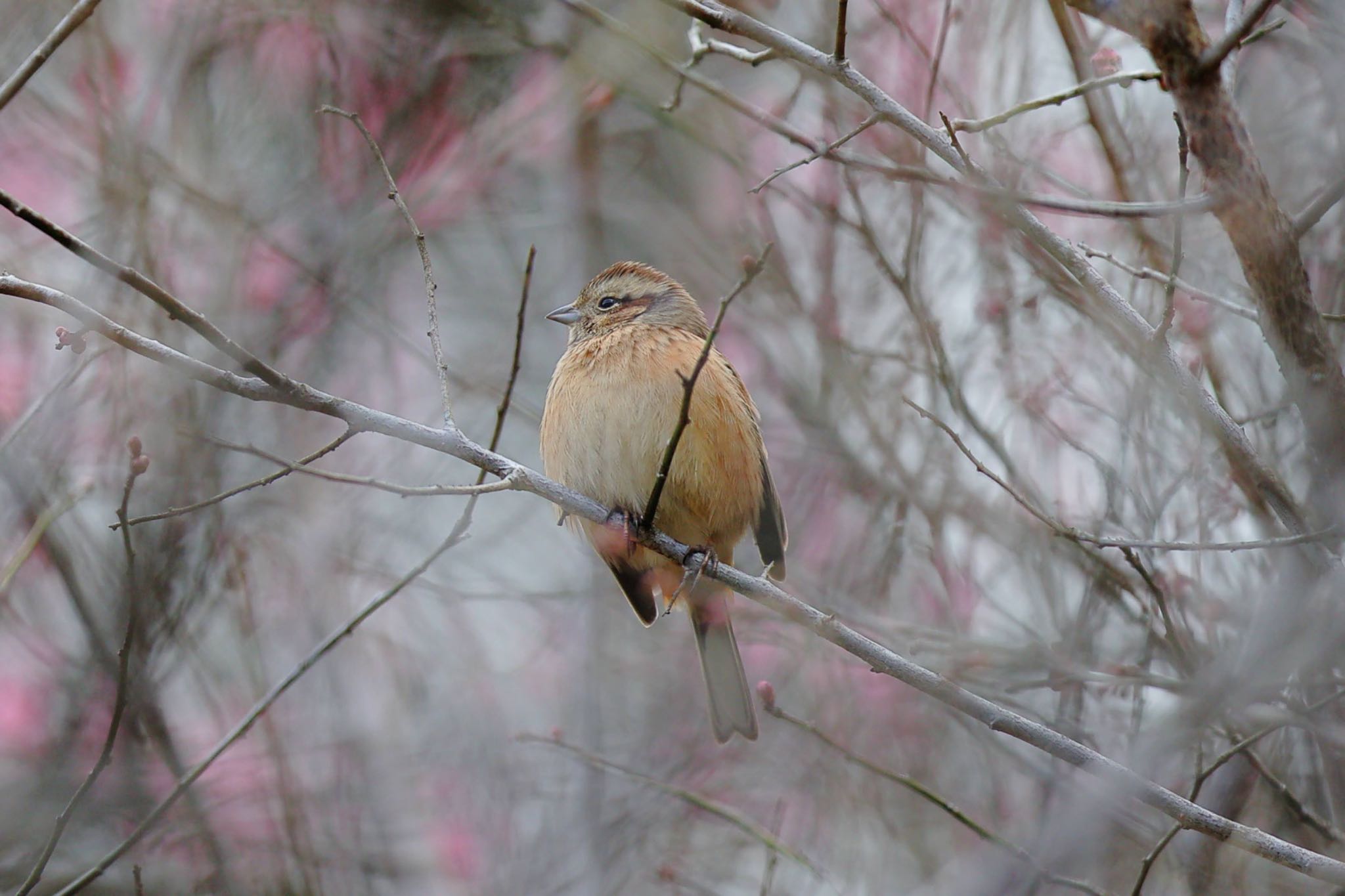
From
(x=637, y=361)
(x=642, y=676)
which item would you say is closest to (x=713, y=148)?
(x=637, y=361)

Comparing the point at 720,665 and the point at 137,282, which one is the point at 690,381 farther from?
the point at 720,665

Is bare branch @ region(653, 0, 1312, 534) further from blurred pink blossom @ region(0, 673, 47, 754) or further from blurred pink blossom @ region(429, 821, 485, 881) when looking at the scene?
blurred pink blossom @ region(429, 821, 485, 881)

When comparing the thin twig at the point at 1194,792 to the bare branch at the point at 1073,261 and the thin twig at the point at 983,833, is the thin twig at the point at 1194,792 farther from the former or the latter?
the bare branch at the point at 1073,261

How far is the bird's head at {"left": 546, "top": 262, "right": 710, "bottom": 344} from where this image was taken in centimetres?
527

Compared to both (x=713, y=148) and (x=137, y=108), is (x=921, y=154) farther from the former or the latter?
(x=137, y=108)

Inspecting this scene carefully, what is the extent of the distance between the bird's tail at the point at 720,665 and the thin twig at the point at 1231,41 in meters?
2.66

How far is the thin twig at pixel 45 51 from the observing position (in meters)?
2.88

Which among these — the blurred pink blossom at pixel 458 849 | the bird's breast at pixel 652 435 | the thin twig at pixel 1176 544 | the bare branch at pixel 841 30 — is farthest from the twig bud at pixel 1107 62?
the blurred pink blossom at pixel 458 849

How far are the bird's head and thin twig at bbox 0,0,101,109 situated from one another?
2558 millimetres

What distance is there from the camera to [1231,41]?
269 cm

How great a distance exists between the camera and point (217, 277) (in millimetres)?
5973

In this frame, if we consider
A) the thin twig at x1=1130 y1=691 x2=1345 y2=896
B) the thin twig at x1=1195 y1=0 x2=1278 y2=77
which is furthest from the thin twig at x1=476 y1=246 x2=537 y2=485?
the thin twig at x1=1130 y1=691 x2=1345 y2=896

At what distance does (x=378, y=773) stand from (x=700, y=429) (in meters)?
2.63

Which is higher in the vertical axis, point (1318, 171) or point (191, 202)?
point (1318, 171)
